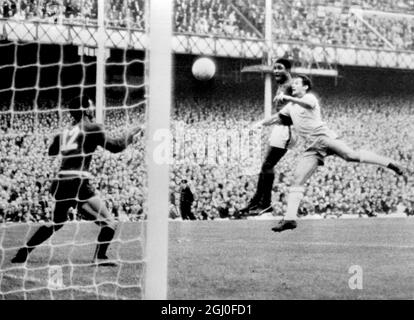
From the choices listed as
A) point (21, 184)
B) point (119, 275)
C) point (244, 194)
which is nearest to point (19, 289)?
point (119, 275)

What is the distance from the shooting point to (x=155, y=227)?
3152 millimetres

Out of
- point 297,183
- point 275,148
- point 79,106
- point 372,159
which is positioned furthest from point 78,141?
point 372,159

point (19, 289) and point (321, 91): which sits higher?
point (321, 91)

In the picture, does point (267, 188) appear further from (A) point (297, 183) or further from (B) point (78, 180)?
(B) point (78, 180)

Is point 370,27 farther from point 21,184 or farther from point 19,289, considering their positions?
point 19,289

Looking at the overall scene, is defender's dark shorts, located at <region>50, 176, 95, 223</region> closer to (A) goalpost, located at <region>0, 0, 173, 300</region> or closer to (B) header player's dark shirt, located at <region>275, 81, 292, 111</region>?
(A) goalpost, located at <region>0, 0, 173, 300</region>

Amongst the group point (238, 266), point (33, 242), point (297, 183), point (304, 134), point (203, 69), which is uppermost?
point (203, 69)

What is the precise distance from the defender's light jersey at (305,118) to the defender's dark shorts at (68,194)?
53.0 inches

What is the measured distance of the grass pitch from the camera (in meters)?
3.74

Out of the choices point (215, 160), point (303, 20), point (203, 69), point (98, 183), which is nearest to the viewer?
point (215, 160)

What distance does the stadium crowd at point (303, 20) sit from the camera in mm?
8156

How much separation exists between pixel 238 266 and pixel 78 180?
108cm

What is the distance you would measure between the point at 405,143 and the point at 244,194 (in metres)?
1.84

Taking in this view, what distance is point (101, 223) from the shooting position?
13.7 ft
